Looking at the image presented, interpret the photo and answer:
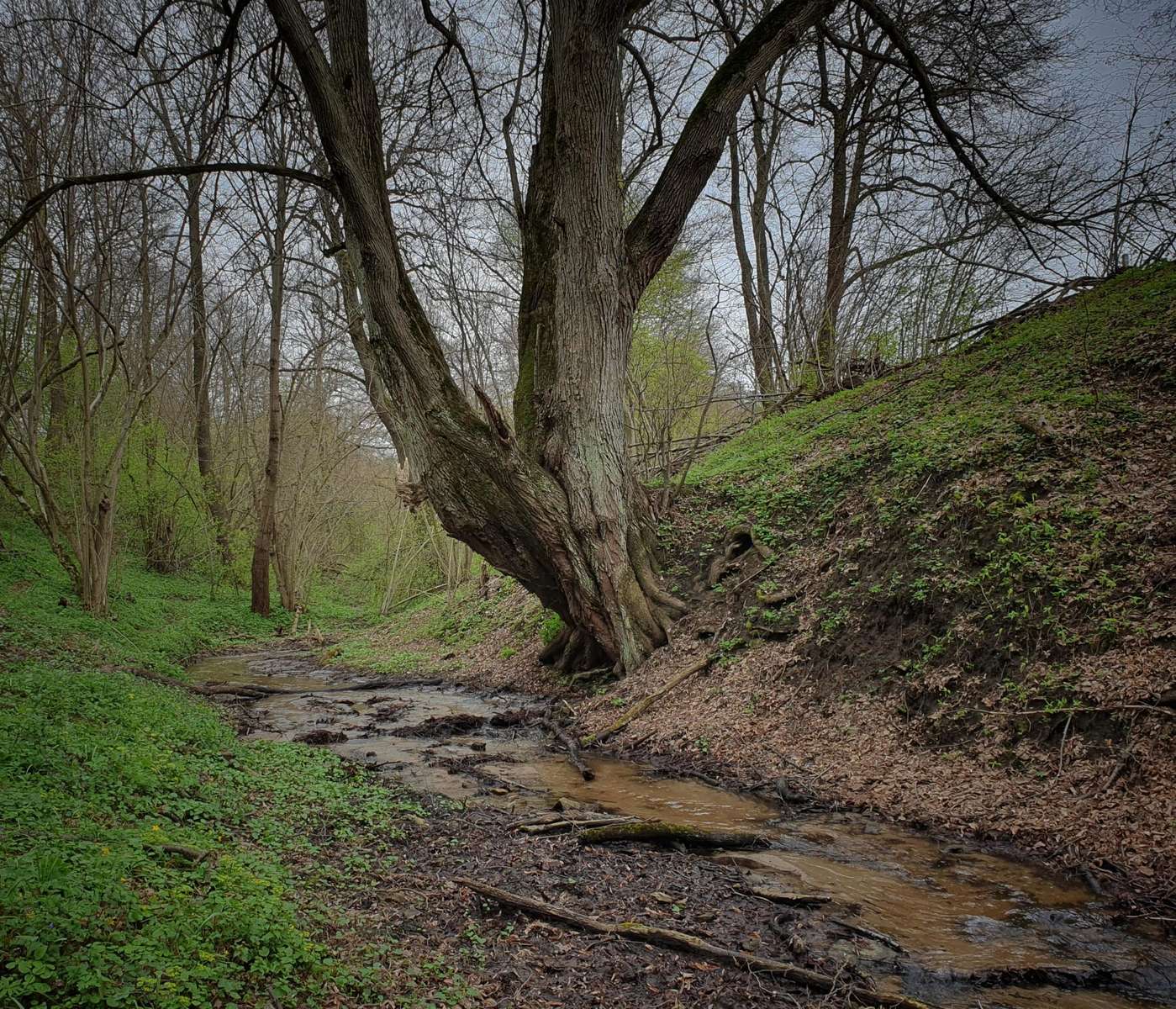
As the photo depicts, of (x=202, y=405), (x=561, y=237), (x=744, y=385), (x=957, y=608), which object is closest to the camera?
(x=957, y=608)

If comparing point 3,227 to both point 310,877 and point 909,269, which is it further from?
point 909,269

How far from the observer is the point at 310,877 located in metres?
3.03

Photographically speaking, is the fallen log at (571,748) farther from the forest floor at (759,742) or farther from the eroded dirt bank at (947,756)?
the forest floor at (759,742)

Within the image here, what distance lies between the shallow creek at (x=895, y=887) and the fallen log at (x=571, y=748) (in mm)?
109

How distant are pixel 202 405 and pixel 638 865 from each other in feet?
64.3

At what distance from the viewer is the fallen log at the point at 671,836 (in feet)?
12.6

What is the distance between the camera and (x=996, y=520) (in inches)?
211

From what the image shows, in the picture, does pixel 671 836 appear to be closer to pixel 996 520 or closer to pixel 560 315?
pixel 996 520

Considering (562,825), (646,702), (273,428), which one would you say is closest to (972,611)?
(646,702)

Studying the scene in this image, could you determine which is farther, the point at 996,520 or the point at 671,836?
the point at 996,520

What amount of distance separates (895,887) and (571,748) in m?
3.26

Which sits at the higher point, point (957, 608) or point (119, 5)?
point (119, 5)

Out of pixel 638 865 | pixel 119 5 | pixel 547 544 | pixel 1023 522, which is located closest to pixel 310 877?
pixel 638 865

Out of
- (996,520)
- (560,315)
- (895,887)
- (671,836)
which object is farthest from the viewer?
(560,315)
